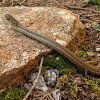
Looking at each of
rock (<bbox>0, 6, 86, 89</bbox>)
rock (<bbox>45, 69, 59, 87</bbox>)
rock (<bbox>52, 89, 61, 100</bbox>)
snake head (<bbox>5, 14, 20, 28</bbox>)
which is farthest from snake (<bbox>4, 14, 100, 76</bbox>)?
rock (<bbox>52, 89, 61, 100</bbox>)

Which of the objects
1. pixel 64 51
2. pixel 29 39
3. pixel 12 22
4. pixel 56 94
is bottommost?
pixel 56 94

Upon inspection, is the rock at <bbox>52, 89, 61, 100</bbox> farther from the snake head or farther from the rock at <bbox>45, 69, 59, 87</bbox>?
the snake head

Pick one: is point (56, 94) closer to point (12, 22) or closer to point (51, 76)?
point (51, 76)

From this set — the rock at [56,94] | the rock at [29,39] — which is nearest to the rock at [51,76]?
the rock at [56,94]

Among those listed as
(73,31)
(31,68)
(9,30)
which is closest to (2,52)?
(31,68)

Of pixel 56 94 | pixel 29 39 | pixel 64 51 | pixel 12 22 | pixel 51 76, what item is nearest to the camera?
pixel 56 94

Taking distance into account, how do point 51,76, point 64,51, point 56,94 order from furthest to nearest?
1. point 64,51
2. point 51,76
3. point 56,94

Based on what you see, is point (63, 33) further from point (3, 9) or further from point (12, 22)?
point (3, 9)

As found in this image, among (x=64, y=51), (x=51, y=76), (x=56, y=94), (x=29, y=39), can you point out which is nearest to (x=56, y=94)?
(x=56, y=94)
